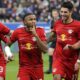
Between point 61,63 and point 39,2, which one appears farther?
point 39,2

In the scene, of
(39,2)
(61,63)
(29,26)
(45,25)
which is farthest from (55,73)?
(39,2)

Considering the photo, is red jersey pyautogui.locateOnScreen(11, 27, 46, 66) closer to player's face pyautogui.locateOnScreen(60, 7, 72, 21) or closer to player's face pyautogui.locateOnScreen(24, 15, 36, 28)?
player's face pyautogui.locateOnScreen(24, 15, 36, 28)

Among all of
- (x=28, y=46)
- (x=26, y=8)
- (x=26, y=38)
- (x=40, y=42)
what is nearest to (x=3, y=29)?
(x=26, y=38)

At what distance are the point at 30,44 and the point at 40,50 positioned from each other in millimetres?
244

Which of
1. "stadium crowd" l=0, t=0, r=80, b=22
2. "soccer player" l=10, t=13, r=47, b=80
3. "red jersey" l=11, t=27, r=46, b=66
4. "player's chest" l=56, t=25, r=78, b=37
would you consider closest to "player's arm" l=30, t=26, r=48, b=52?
"soccer player" l=10, t=13, r=47, b=80

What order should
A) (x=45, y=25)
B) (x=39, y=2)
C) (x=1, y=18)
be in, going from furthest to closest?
(x=39, y=2)
(x=1, y=18)
(x=45, y=25)

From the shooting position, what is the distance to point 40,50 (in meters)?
10.7

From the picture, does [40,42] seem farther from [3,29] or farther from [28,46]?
[3,29]

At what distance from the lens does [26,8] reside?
3041cm

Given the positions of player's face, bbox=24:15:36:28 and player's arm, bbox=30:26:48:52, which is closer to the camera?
player's arm, bbox=30:26:48:52

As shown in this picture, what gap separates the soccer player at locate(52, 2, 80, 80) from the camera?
35.8 ft

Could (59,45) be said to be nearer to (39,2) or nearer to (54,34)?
(54,34)

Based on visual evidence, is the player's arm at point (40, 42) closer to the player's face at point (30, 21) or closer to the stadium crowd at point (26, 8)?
the player's face at point (30, 21)

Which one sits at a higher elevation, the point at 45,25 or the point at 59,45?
the point at 59,45
